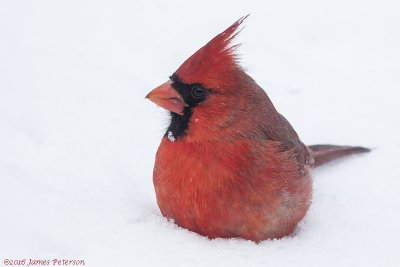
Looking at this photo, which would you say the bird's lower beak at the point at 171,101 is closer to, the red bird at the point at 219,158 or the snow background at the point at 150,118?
the red bird at the point at 219,158

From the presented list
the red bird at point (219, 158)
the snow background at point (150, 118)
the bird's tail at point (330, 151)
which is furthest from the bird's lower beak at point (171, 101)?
the bird's tail at point (330, 151)

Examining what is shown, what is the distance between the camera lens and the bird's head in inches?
97.1

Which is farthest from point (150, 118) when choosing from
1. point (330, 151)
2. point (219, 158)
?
point (219, 158)

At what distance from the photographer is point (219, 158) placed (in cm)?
246

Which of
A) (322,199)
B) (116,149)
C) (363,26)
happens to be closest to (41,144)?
(116,149)

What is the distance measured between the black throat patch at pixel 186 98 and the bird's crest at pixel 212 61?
3cm

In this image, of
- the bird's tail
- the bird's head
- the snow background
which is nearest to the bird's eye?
the bird's head

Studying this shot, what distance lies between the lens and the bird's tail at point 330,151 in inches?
140

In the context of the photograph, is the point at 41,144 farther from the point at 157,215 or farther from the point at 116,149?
the point at 157,215

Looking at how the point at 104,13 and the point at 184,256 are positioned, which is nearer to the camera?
the point at 184,256

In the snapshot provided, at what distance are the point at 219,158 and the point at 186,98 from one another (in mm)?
299

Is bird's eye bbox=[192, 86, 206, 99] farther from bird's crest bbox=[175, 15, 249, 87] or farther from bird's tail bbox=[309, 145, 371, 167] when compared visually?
bird's tail bbox=[309, 145, 371, 167]

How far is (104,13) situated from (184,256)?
3.25m

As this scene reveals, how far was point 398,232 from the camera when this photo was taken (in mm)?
2736
